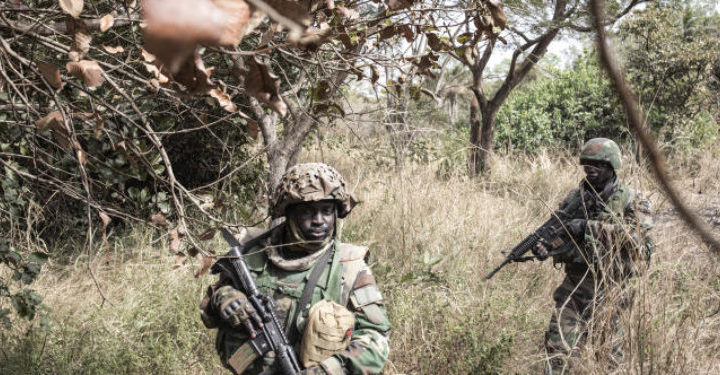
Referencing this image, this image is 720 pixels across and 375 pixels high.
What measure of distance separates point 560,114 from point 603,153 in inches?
305

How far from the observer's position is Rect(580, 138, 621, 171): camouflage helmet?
3611 millimetres

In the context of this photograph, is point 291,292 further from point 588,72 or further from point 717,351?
point 588,72

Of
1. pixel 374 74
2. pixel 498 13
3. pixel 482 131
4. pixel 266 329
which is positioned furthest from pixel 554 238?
pixel 482 131

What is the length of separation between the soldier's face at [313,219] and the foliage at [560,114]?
791cm

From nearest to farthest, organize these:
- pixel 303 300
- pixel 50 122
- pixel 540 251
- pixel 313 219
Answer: pixel 50 122, pixel 303 300, pixel 313 219, pixel 540 251

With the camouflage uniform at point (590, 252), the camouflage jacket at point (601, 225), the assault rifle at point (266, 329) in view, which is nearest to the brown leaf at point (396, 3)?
the assault rifle at point (266, 329)

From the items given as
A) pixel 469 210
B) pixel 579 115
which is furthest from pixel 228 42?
pixel 579 115

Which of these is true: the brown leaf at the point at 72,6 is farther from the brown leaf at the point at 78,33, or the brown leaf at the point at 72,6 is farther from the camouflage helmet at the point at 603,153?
the camouflage helmet at the point at 603,153

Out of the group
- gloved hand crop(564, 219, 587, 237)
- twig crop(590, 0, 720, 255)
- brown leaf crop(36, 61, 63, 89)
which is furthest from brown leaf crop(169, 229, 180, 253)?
gloved hand crop(564, 219, 587, 237)

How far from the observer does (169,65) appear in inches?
10.8

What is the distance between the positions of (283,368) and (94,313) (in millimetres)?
2205

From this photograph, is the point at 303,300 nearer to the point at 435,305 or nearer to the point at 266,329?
the point at 266,329

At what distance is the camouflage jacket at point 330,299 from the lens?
227 centimetres

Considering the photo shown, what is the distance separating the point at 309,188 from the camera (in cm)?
243
